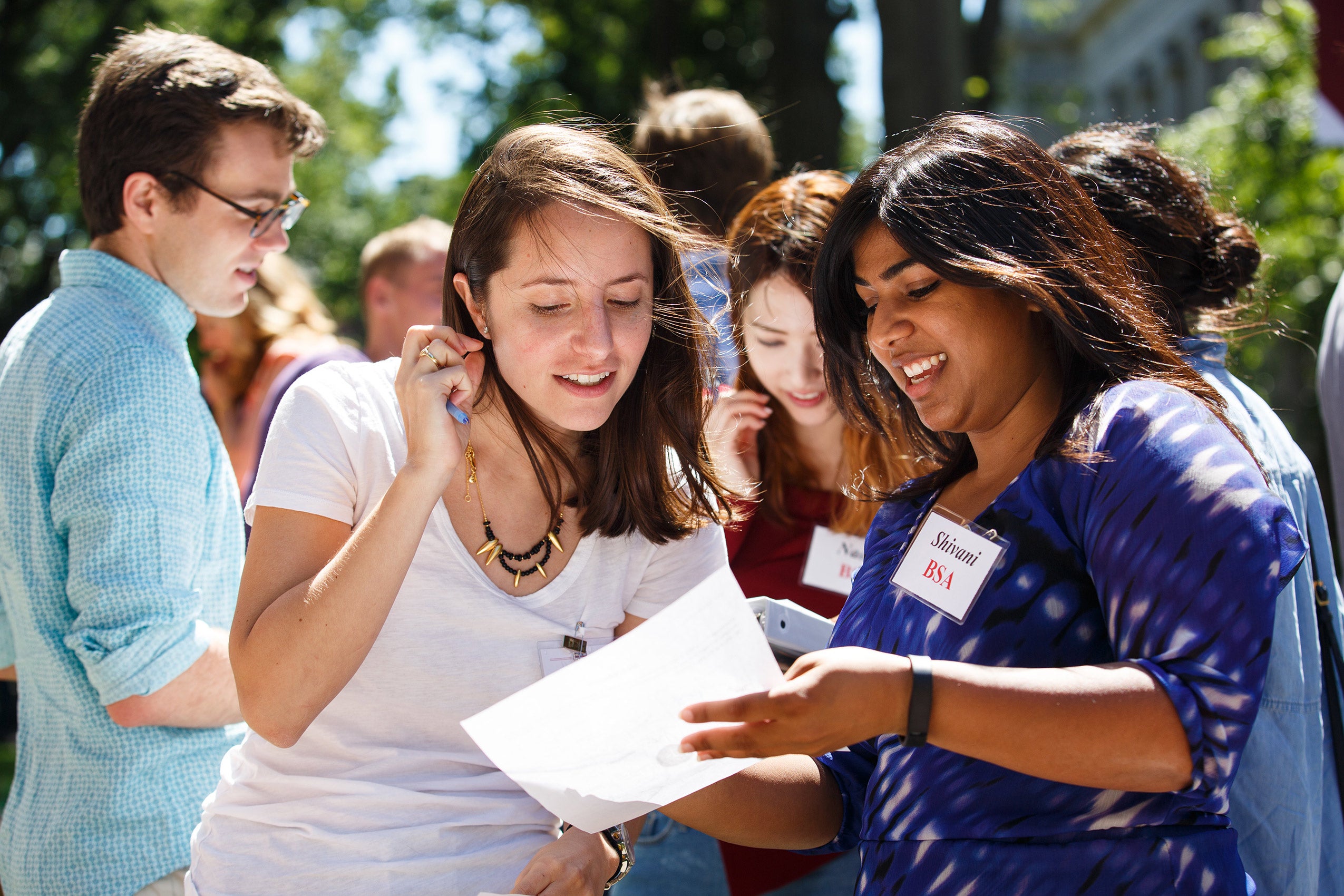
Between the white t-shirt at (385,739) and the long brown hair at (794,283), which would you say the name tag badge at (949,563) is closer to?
the white t-shirt at (385,739)

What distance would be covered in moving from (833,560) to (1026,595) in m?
1.19

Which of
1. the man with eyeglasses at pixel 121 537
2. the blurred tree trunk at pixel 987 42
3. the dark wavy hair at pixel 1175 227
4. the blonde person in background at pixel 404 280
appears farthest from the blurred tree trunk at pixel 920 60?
the man with eyeglasses at pixel 121 537

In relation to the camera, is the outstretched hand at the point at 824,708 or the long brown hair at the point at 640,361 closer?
the outstretched hand at the point at 824,708

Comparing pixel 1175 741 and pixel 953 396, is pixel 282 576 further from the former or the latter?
pixel 1175 741

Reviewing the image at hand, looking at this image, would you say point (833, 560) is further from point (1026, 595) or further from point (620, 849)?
point (1026, 595)

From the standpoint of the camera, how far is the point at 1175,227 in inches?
87.4

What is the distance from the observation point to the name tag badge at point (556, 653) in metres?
1.81

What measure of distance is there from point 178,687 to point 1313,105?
7683 mm

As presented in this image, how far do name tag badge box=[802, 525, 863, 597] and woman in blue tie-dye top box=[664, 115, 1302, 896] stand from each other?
2.37 ft

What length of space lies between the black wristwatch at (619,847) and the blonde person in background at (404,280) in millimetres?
3036

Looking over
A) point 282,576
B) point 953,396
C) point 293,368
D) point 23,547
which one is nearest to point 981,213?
point 953,396

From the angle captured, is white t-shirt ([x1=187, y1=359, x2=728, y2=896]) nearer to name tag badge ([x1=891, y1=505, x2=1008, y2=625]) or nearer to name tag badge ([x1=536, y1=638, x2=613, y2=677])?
name tag badge ([x1=536, y1=638, x2=613, y2=677])

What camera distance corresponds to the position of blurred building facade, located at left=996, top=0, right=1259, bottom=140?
2486 centimetres

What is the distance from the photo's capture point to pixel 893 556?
→ 5.50 feet
